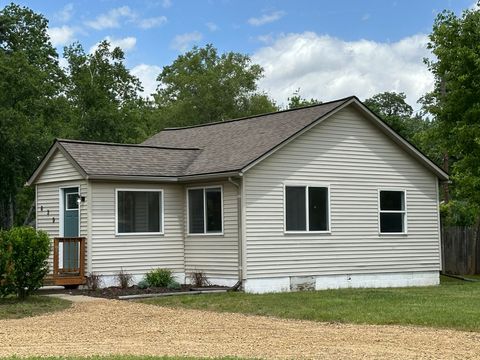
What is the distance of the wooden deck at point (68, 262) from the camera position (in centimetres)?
1788

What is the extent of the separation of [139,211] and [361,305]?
6.78 meters

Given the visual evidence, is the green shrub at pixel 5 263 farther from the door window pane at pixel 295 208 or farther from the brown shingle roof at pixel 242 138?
the door window pane at pixel 295 208

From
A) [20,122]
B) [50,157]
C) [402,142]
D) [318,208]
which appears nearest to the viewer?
[318,208]

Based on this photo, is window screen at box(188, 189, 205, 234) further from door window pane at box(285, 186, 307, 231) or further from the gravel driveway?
the gravel driveway

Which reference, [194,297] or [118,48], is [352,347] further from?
[118,48]

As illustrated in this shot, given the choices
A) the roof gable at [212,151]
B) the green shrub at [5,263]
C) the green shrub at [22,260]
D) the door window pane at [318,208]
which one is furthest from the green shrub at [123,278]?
the door window pane at [318,208]

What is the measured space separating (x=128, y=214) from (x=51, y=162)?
2.72m

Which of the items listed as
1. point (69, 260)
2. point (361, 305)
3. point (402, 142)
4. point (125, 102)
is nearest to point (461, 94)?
point (402, 142)

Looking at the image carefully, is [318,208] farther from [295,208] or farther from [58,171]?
[58,171]

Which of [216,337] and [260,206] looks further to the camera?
[260,206]

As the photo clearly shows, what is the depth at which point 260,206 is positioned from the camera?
18234mm

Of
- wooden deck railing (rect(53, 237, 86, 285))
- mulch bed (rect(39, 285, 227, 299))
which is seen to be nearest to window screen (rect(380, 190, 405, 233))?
mulch bed (rect(39, 285, 227, 299))

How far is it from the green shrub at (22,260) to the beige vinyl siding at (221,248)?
4.40 metres

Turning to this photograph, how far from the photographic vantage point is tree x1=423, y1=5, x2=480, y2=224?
78.8 ft
